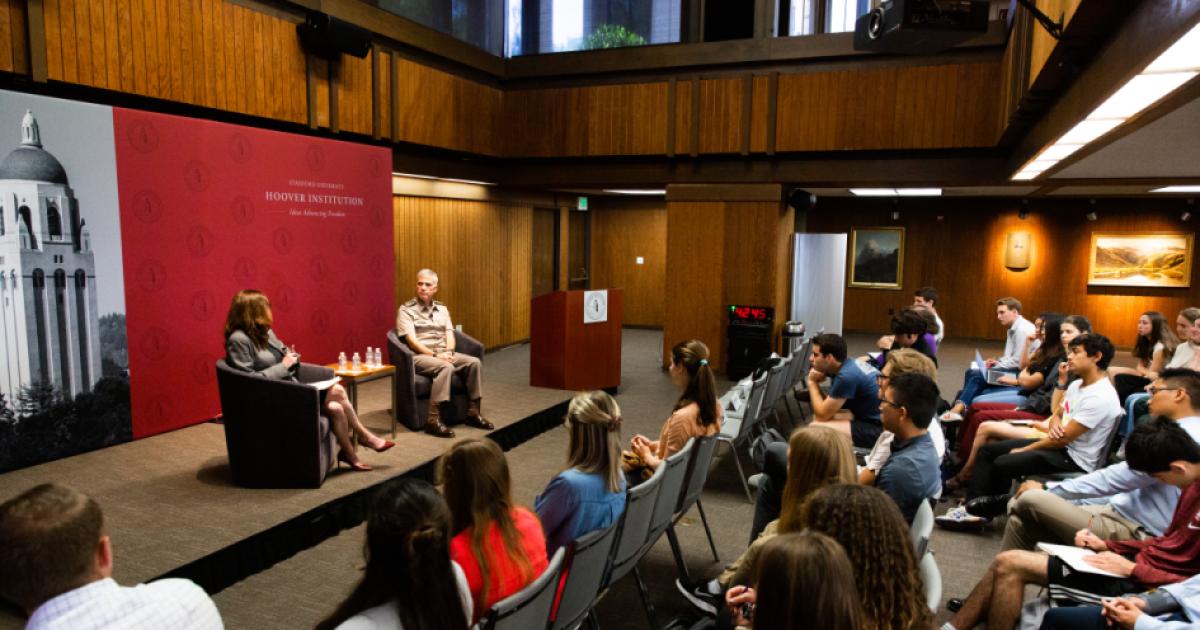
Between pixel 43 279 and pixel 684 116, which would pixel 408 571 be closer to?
pixel 43 279

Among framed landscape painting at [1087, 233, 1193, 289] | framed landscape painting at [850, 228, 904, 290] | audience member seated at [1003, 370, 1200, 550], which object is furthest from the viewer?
framed landscape painting at [850, 228, 904, 290]

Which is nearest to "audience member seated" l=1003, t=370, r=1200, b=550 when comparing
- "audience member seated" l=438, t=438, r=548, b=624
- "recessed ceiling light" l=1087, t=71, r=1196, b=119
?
"recessed ceiling light" l=1087, t=71, r=1196, b=119

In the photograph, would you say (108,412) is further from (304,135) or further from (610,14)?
(610,14)

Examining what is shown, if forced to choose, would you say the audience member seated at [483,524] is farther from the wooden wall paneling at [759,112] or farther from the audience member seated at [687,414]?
the wooden wall paneling at [759,112]

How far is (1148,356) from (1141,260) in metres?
7.30

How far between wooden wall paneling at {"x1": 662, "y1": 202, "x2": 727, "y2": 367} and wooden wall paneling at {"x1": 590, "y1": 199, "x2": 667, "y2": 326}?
12.6ft

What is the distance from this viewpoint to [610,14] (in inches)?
402

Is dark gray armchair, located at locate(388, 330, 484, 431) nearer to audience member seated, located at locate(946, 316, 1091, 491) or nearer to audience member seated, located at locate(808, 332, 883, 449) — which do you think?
audience member seated, located at locate(808, 332, 883, 449)

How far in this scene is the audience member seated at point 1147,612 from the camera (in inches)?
97.7

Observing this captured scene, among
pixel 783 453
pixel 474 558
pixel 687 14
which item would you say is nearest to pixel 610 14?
pixel 687 14

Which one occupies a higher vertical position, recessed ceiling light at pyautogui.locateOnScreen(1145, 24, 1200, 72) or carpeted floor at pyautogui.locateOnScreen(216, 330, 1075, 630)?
recessed ceiling light at pyautogui.locateOnScreen(1145, 24, 1200, 72)

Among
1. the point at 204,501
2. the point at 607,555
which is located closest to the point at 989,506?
the point at 607,555

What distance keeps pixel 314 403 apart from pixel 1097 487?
4465 mm

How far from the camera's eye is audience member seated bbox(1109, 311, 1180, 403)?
5.67 m
